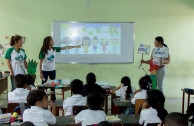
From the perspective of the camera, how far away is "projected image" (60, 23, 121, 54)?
586 centimetres

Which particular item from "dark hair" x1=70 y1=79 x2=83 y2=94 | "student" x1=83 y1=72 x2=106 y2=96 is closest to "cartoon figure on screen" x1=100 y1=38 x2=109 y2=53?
"student" x1=83 y1=72 x2=106 y2=96

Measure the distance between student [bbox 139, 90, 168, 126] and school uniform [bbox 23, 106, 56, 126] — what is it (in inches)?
37.0

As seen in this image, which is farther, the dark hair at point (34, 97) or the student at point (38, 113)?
the dark hair at point (34, 97)

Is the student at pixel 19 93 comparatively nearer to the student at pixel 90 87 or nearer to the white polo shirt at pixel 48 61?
the student at pixel 90 87

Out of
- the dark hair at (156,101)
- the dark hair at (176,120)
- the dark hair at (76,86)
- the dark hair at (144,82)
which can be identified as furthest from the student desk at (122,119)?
the dark hair at (144,82)

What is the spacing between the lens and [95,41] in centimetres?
598

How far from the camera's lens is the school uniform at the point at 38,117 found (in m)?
2.08

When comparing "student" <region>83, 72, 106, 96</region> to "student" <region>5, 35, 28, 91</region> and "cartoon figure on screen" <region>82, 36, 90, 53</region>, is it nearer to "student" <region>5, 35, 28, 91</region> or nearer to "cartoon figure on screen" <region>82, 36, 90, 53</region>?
"student" <region>5, 35, 28, 91</region>

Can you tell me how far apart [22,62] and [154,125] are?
300 cm

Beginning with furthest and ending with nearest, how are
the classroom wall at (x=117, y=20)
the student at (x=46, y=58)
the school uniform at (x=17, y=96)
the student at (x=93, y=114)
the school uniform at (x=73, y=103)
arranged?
the classroom wall at (x=117, y=20)
the student at (x=46, y=58)
the school uniform at (x=17, y=96)
the school uniform at (x=73, y=103)
the student at (x=93, y=114)

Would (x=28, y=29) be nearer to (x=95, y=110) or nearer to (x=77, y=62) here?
(x=77, y=62)

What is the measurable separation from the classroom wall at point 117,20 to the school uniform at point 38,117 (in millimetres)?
3828

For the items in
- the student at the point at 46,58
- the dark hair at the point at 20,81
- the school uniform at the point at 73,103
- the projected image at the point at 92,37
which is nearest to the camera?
the school uniform at the point at 73,103

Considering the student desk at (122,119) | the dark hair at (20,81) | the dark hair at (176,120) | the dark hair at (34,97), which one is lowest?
the student desk at (122,119)
